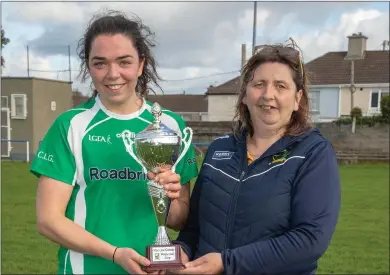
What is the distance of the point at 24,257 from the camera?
5.09 m

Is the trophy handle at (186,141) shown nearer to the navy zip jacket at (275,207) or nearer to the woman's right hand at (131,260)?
the navy zip jacket at (275,207)

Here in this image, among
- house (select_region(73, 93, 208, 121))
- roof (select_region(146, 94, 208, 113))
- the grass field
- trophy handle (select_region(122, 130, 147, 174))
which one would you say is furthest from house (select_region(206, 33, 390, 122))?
trophy handle (select_region(122, 130, 147, 174))

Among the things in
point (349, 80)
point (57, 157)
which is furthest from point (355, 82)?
point (57, 157)

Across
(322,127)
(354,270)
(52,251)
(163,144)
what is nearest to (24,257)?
(52,251)

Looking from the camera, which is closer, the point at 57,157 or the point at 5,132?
the point at 57,157

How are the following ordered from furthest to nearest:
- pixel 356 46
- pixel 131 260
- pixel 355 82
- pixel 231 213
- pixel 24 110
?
pixel 356 46 → pixel 355 82 → pixel 24 110 → pixel 231 213 → pixel 131 260

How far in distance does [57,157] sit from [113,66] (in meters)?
0.41

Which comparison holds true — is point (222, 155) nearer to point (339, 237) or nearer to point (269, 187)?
point (269, 187)

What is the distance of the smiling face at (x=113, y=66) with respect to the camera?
1840 millimetres

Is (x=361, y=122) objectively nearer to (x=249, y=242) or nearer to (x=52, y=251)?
(x=52, y=251)

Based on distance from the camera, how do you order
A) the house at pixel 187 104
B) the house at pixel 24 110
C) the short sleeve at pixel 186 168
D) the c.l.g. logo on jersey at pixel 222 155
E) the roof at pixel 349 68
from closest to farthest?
1. the c.l.g. logo on jersey at pixel 222 155
2. the short sleeve at pixel 186 168
3. the house at pixel 24 110
4. the roof at pixel 349 68
5. the house at pixel 187 104

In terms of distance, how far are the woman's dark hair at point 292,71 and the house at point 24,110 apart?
1744cm

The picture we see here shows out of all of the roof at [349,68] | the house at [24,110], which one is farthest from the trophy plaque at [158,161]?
the roof at [349,68]

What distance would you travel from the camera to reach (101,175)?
1.84 metres
